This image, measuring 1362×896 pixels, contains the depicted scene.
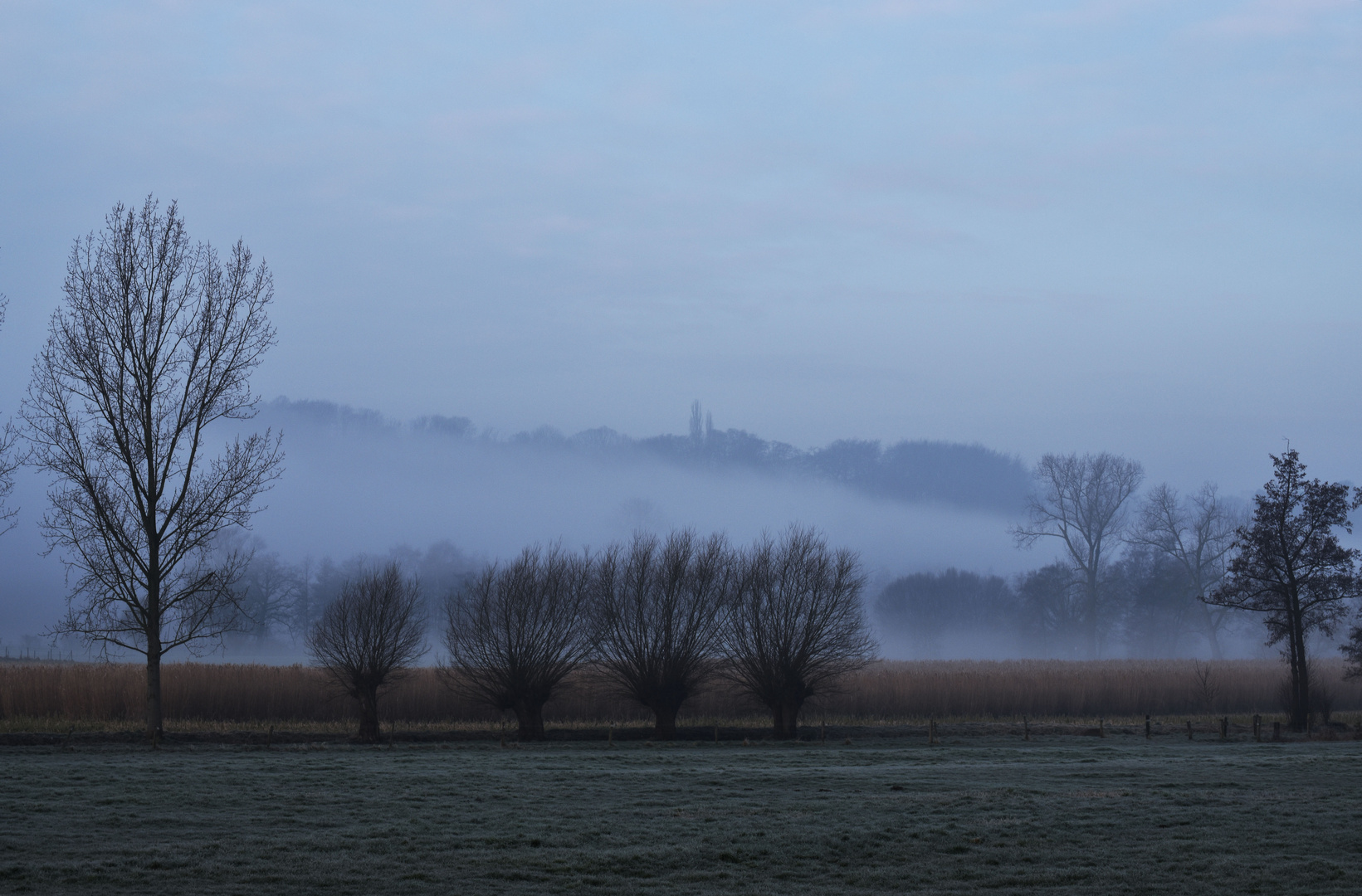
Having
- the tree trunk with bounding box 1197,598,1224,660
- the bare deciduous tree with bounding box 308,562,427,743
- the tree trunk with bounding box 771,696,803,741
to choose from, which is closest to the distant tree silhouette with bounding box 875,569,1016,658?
the tree trunk with bounding box 1197,598,1224,660

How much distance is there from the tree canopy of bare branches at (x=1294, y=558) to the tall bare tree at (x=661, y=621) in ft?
56.9

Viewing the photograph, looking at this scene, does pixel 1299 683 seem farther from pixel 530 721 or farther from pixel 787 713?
pixel 530 721

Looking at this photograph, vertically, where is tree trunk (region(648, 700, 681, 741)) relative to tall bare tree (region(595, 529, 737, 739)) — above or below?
below

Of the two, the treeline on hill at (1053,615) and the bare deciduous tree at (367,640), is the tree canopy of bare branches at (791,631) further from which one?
the treeline on hill at (1053,615)

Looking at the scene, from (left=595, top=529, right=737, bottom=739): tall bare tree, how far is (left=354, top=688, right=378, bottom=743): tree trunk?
286 inches

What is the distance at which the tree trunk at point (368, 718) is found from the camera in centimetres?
2872

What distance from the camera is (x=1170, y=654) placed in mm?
87375

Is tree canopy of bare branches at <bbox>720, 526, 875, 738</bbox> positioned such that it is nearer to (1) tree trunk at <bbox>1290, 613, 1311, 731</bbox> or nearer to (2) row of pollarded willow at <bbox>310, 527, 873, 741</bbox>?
(2) row of pollarded willow at <bbox>310, 527, 873, 741</bbox>

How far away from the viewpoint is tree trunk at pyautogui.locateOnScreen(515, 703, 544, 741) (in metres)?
31.0

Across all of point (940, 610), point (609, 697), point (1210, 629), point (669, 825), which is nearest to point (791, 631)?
point (609, 697)

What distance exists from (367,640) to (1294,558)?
30785 mm

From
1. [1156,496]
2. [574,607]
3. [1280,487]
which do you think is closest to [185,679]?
[574,607]

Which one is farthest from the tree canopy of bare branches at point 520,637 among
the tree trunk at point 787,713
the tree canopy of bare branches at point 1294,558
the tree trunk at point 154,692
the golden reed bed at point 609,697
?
the tree canopy of bare branches at point 1294,558

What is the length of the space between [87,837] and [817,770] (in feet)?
42.8
